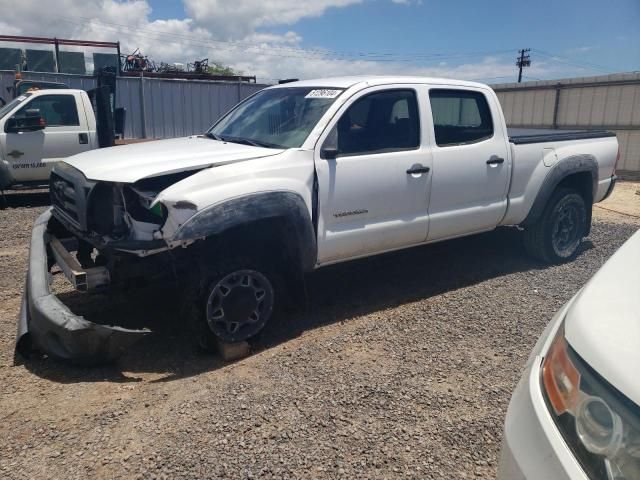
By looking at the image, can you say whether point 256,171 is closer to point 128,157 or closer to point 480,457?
point 128,157

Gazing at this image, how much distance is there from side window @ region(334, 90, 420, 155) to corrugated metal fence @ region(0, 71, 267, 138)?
13646 mm

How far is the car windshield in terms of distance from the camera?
4.28 metres

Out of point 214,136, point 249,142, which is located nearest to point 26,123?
point 214,136

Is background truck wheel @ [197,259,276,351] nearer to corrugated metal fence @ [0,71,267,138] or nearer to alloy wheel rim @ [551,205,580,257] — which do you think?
alloy wheel rim @ [551,205,580,257]

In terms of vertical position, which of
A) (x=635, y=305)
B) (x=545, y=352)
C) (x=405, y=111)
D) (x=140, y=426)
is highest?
(x=405, y=111)

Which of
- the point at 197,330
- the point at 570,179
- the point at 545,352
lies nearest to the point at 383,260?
the point at 570,179

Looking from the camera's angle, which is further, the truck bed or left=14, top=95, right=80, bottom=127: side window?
left=14, top=95, right=80, bottom=127: side window

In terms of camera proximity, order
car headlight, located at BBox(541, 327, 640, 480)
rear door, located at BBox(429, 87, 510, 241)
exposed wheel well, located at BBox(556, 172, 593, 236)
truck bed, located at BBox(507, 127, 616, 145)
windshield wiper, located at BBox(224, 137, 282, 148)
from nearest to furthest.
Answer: car headlight, located at BBox(541, 327, 640, 480)
windshield wiper, located at BBox(224, 137, 282, 148)
rear door, located at BBox(429, 87, 510, 241)
truck bed, located at BBox(507, 127, 616, 145)
exposed wheel well, located at BBox(556, 172, 593, 236)

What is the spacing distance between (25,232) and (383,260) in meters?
4.74

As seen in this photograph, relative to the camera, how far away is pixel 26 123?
898 cm

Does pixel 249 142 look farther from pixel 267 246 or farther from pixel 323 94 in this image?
pixel 267 246

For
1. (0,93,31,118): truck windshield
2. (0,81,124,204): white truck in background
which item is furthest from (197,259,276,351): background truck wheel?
(0,93,31,118): truck windshield

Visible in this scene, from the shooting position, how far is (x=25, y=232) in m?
7.19

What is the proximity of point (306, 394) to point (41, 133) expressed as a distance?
788cm
